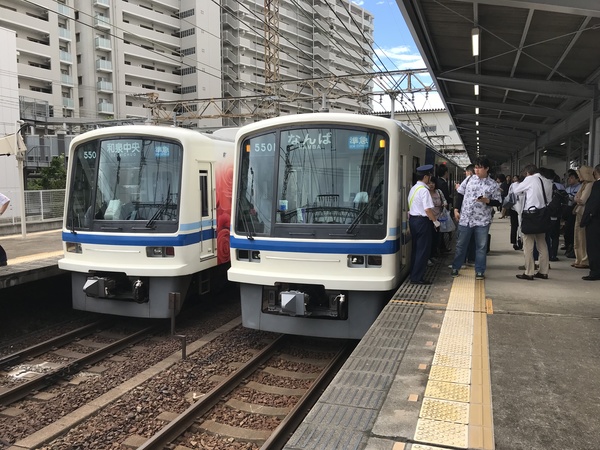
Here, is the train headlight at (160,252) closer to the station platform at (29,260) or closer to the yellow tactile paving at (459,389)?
the station platform at (29,260)

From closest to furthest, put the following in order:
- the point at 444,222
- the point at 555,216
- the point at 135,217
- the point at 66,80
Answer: the point at 135,217 < the point at 555,216 < the point at 444,222 < the point at 66,80

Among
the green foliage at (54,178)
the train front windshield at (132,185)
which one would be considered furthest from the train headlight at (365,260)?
the green foliage at (54,178)

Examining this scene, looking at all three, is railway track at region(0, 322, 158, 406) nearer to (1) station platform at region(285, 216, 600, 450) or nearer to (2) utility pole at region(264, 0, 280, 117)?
(1) station platform at region(285, 216, 600, 450)

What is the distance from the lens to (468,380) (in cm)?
341

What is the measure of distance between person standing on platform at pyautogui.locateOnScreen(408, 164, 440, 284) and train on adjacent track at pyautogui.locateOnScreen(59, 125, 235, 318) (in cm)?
306

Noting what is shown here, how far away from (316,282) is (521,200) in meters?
3.38

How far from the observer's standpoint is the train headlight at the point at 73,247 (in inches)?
287

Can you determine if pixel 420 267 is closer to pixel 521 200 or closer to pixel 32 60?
pixel 521 200

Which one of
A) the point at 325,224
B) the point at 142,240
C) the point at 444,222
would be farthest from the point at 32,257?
the point at 444,222

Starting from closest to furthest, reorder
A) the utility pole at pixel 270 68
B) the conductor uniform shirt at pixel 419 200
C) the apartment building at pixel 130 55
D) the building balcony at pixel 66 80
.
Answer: the conductor uniform shirt at pixel 419 200 → the utility pole at pixel 270 68 → the apartment building at pixel 130 55 → the building balcony at pixel 66 80

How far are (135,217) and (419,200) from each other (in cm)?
391

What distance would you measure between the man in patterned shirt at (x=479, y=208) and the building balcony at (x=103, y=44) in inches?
2194

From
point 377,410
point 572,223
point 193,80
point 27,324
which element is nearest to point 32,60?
point 193,80

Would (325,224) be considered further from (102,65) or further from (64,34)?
(102,65)
